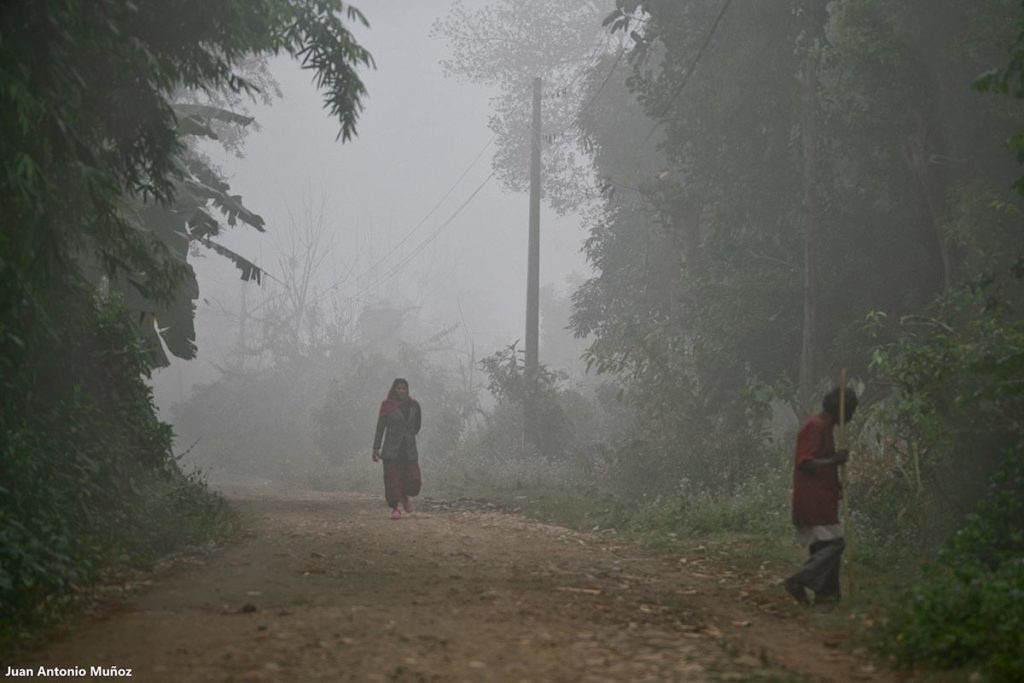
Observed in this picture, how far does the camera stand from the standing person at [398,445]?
15.9 meters

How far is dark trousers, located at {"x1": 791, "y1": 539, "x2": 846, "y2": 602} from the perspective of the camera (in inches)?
334

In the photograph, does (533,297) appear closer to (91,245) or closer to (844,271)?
(844,271)

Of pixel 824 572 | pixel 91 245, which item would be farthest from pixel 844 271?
pixel 91 245

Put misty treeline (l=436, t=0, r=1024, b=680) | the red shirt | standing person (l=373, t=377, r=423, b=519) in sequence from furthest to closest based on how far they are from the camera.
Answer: standing person (l=373, t=377, r=423, b=519), misty treeline (l=436, t=0, r=1024, b=680), the red shirt

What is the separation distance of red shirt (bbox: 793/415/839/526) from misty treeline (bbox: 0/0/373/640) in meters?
5.84

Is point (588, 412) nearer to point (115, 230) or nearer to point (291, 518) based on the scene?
point (291, 518)

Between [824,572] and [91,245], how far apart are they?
35.5ft

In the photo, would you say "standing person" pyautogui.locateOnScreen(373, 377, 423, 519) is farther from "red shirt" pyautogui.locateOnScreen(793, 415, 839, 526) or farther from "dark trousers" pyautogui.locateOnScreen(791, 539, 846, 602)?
"dark trousers" pyautogui.locateOnScreen(791, 539, 846, 602)

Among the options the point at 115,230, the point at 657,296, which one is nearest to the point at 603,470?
the point at 657,296

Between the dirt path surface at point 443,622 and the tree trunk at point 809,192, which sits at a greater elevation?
the tree trunk at point 809,192

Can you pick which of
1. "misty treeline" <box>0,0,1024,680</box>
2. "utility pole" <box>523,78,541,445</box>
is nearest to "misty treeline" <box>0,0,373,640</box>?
"misty treeline" <box>0,0,1024,680</box>

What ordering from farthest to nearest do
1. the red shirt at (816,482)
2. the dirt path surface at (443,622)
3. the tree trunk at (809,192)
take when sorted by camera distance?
the tree trunk at (809,192) → the red shirt at (816,482) → the dirt path surface at (443,622)

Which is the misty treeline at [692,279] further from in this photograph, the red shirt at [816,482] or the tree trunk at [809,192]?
the red shirt at [816,482]

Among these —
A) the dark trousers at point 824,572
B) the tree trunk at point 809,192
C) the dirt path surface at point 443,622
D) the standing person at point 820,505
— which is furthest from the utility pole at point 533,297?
the dark trousers at point 824,572
